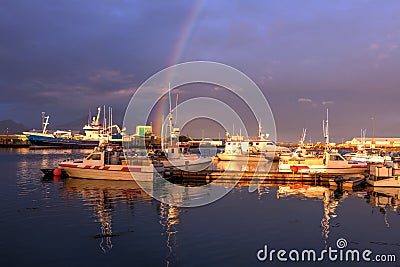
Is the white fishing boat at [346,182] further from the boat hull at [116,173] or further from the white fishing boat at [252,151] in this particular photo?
the white fishing boat at [252,151]

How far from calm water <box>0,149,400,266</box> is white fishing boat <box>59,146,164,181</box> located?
5329 millimetres

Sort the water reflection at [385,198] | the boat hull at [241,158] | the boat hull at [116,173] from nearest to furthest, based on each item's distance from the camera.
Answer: the water reflection at [385,198]
the boat hull at [116,173]
the boat hull at [241,158]

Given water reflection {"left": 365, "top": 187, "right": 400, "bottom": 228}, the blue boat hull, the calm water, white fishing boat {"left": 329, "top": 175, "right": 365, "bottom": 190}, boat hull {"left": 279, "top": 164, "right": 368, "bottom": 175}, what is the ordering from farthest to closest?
the blue boat hull, boat hull {"left": 279, "top": 164, "right": 368, "bottom": 175}, white fishing boat {"left": 329, "top": 175, "right": 365, "bottom": 190}, water reflection {"left": 365, "top": 187, "right": 400, "bottom": 228}, the calm water

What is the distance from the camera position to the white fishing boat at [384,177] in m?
29.6

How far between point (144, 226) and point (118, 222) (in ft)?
4.96

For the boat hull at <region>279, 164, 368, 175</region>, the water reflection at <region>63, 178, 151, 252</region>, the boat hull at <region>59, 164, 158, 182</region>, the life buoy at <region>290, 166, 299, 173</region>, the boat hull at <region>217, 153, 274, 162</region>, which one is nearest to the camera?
the water reflection at <region>63, 178, 151, 252</region>

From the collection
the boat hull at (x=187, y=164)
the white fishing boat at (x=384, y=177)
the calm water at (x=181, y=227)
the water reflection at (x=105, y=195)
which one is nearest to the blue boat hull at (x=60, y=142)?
the boat hull at (x=187, y=164)

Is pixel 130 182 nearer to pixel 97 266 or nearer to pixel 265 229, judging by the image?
pixel 265 229

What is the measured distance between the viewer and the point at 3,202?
2331cm

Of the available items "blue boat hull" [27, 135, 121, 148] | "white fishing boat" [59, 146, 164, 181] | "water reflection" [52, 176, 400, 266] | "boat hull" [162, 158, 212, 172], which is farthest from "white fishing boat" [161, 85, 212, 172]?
"blue boat hull" [27, 135, 121, 148]

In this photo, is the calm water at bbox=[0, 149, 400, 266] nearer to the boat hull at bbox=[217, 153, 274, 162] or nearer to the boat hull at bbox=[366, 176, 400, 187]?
the boat hull at bbox=[366, 176, 400, 187]

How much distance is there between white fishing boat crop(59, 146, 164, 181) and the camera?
33062mm

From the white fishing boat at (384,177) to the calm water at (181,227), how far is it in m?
1.87

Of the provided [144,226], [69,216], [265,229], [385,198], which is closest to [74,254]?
[144,226]
